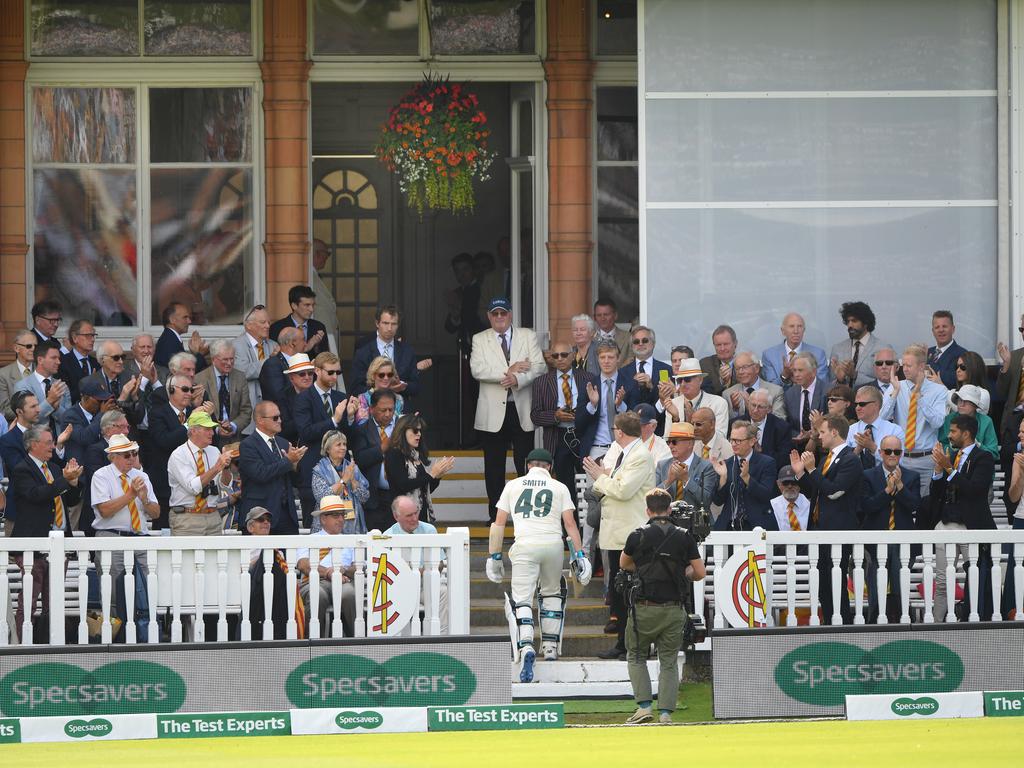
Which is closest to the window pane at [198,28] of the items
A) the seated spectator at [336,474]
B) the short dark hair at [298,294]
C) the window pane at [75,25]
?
the window pane at [75,25]

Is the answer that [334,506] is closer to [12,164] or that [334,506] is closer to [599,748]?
[599,748]

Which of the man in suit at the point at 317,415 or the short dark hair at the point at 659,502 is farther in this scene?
the man in suit at the point at 317,415

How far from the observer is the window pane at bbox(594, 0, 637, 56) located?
16.9m

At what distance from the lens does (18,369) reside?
13.8 meters

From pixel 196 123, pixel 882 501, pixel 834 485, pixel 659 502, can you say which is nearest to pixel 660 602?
pixel 659 502

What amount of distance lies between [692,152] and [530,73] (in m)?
2.38

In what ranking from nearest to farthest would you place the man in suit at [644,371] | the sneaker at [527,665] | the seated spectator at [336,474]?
the sneaker at [527,665]
the seated spectator at [336,474]
the man in suit at [644,371]

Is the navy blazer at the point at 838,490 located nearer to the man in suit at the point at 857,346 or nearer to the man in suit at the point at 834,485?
the man in suit at the point at 834,485

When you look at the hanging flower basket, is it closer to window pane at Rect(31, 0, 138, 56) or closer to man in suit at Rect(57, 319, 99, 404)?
window pane at Rect(31, 0, 138, 56)

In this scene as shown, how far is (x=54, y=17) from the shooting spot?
16.9 metres

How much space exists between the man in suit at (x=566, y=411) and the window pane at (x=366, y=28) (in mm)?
4150

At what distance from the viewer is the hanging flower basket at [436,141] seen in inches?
644

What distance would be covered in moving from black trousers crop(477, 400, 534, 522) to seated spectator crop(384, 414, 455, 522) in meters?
1.46

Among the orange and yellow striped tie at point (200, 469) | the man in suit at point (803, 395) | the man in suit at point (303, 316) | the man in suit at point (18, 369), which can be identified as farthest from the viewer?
the man in suit at point (303, 316)
